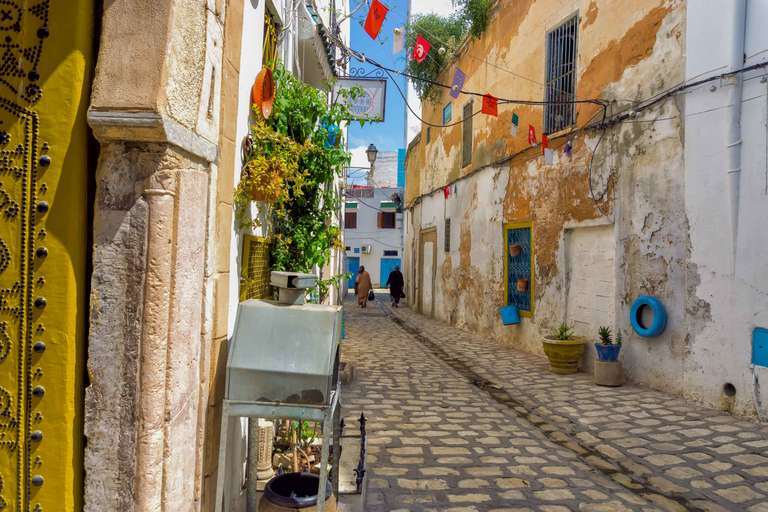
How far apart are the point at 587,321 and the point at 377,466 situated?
489cm

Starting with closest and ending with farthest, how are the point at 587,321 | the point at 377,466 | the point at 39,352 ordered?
the point at 39,352, the point at 377,466, the point at 587,321

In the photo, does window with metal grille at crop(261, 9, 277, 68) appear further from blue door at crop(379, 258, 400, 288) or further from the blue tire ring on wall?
blue door at crop(379, 258, 400, 288)

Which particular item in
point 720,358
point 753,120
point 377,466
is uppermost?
point 753,120

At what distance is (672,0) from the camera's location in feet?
20.3

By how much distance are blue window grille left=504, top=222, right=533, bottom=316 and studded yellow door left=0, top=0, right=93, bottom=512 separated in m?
8.23

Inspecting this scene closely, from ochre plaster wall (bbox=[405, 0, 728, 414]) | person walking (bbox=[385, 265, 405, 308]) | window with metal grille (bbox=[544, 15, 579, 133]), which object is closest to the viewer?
ochre plaster wall (bbox=[405, 0, 728, 414])

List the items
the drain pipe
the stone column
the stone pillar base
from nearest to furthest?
1. the stone column
2. the drain pipe
3. the stone pillar base

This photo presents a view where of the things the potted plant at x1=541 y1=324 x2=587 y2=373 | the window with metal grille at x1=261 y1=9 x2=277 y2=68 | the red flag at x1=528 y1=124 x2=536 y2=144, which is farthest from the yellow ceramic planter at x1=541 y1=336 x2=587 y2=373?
the window with metal grille at x1=261 y1=9 x2=277 y2=68

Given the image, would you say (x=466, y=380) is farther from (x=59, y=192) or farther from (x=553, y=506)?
(x=59, y=192)

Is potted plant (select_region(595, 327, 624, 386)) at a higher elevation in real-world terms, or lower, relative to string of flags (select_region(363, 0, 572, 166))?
lower

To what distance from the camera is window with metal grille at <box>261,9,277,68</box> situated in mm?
3967

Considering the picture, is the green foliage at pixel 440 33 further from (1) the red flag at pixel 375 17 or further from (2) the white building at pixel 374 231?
(2) the white building at pixel 374 231

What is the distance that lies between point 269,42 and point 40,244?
2.79 meters

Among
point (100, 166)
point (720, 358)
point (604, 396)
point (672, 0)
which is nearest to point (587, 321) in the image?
point (604, 396)
